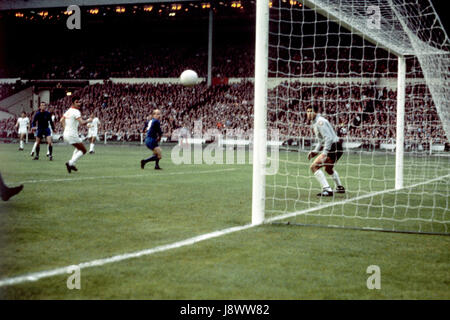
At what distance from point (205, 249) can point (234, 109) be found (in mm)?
32849

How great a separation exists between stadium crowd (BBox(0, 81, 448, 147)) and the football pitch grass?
64.5 feet

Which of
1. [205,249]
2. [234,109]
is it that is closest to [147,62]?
[234,109]

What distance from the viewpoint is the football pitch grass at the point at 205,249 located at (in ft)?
13.0

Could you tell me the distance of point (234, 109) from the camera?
37.8m

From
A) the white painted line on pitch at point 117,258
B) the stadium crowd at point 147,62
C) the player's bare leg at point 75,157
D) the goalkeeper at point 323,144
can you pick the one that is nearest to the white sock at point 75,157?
the player's bare leg at point 75,157

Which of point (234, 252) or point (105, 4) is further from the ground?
point (105, 4)

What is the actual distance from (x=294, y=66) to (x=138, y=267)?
37312 mm

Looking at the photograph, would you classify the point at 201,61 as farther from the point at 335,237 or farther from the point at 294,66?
the point at 335,237

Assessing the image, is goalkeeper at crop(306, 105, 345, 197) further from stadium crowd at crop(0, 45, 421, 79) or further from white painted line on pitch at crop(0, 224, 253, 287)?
stadium crowd at crop(0, 45, 421, 79)

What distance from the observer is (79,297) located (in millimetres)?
3693

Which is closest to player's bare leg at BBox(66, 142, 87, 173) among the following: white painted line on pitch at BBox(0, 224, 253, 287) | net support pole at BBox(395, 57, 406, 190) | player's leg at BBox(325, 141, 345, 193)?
player's leg at BBox(325, 141, 345, 193)

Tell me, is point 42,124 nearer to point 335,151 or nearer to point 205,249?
point 335,151

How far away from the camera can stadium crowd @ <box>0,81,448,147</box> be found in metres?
29.5
